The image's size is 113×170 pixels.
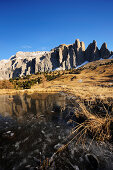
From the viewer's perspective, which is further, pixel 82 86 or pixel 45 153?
pixel 82 86

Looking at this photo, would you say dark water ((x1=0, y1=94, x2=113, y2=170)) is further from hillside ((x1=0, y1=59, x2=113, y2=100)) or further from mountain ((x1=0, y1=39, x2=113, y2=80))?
mountain ((x1=0, y1=39, x2=113, y2=80))

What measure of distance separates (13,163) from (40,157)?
3.04ft

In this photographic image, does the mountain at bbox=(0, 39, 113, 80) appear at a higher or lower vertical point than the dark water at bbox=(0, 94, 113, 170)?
higher

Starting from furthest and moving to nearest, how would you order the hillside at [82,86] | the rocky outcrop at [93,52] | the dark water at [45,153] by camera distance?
the rocky outcrop at [93,52], the hillside at [82,86], the dark water at [45,153]

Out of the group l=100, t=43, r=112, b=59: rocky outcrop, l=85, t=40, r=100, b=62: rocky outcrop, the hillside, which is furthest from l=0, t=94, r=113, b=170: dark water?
l=85, t=40, r=100, b=62: rocky outcrop

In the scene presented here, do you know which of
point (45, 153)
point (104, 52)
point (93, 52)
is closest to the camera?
point (45, 153)

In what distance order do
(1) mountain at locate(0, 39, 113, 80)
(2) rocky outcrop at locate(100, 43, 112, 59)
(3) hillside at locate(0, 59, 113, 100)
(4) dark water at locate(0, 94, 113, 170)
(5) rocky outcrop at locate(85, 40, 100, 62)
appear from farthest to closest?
(1) mountain at locate(0, 39, 113, 80) → (5) rocky outcrop at locate(85, 40, 100, 62) → (2) rocky outcrop at locate(100, 43, 112, 59) → (3) hillside at locate(0, 59, 113, 100) → (4) dark water at locate(0, 94, 113, 170)

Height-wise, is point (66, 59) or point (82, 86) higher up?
point (66, 59)

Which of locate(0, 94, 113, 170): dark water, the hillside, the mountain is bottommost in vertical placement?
locate(0, 94, 113, 170): dark water

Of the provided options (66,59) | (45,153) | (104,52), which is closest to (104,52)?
(104,52)

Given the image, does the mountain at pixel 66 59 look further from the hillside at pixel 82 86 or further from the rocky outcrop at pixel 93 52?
the hillside at pixel 82 86

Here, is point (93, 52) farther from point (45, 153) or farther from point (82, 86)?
point (45, 153)

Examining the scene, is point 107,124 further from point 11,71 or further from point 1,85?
point 11,71

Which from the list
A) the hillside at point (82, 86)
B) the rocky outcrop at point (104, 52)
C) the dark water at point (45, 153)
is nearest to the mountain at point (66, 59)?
the rocky outcrop at point (104, 52)
